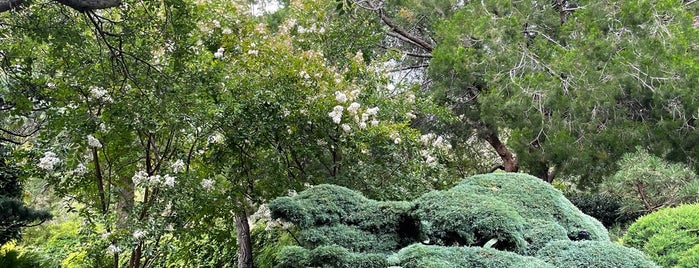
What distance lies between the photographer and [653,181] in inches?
202

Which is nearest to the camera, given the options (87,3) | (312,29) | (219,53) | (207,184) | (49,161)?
(87,3)

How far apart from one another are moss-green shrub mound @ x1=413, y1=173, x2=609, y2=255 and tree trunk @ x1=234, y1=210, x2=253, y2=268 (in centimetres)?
377

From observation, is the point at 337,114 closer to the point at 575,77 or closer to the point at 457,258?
the point at 457,258

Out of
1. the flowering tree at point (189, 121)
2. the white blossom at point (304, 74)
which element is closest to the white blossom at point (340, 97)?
the flowering tree at point (189, 121)

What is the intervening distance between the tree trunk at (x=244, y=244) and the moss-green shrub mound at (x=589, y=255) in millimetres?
4382

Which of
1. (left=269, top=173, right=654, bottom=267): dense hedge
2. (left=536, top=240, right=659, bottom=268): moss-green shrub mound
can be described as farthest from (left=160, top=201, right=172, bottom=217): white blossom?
(left=536, top=240, right=659, bottom=268): moss-green shrub mound

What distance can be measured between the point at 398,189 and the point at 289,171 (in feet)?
3.61

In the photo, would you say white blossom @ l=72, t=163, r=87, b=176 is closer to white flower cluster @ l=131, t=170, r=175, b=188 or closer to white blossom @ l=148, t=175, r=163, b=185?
white flower cluster @ l=131, t=170, r=175, b=188

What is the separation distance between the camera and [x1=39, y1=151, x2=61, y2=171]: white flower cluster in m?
3.73

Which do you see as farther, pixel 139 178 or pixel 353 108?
pixel 353 108

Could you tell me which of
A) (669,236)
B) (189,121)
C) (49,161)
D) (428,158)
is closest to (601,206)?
(428,158)

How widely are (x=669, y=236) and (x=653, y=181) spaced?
3.87 ft

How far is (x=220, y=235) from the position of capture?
5.52 metres

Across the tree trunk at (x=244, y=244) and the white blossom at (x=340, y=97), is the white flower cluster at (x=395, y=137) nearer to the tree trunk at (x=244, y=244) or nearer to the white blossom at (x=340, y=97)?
the white blossom at (x=340, y=97)
